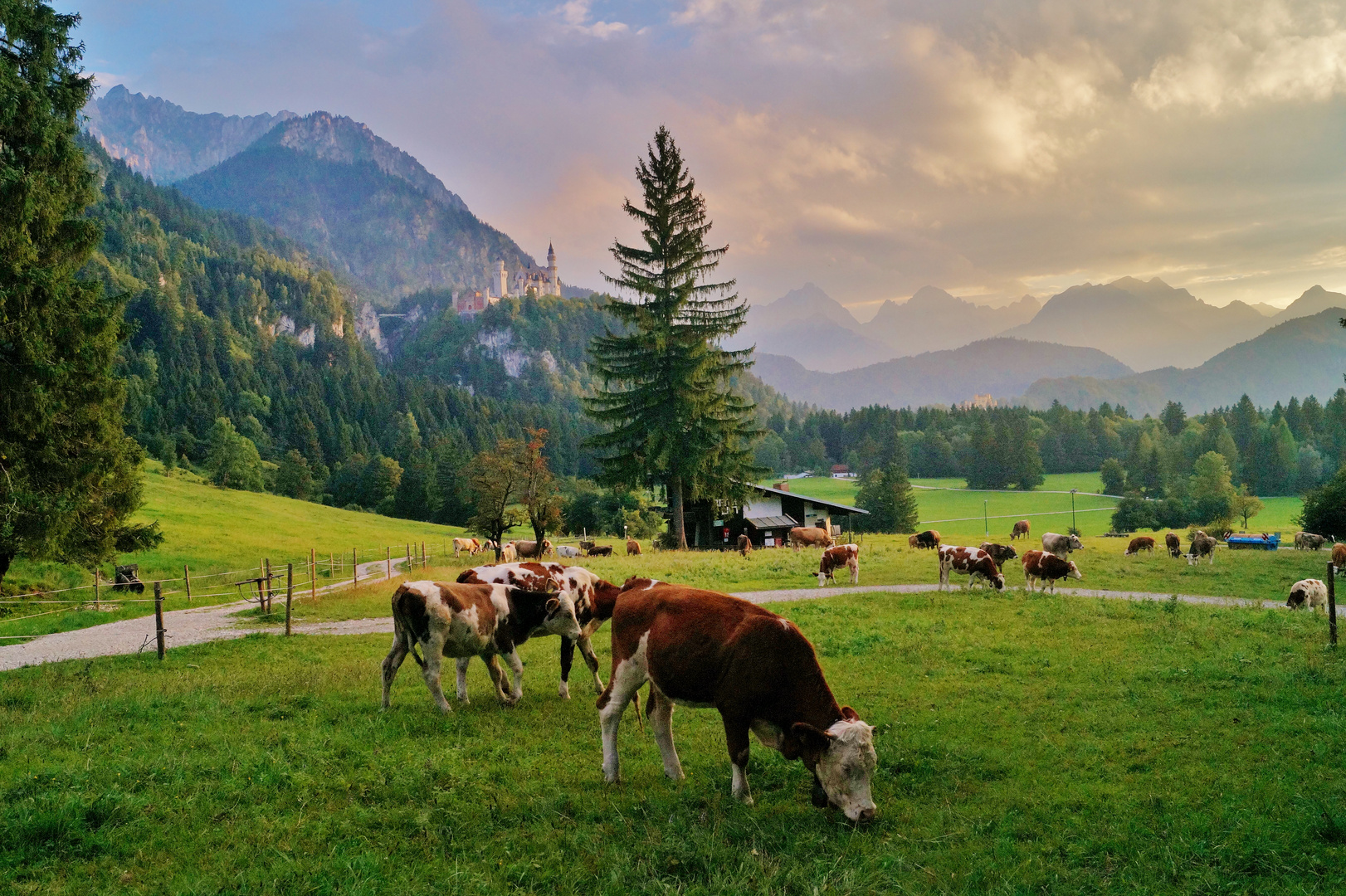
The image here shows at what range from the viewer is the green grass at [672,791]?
5656 mm

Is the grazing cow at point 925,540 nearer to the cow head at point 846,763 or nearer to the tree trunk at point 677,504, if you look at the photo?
the tree trunk at point 677,504

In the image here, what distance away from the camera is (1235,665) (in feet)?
39.1

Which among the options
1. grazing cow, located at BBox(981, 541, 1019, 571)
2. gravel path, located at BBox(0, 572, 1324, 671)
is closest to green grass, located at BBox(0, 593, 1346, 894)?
gravel path, located at BBox(0, 572, 1324, 671)

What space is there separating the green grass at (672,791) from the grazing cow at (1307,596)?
9.38 metres

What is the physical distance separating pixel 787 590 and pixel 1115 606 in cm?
1004

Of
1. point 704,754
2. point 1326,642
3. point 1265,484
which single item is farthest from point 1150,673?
point 1265,484

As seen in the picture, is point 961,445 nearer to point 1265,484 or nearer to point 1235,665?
point 1265,484

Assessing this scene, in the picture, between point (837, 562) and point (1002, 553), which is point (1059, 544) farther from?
point (837, 562)

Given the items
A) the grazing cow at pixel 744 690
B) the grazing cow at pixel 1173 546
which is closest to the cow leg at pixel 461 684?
the grazing cow at pixel 744 690

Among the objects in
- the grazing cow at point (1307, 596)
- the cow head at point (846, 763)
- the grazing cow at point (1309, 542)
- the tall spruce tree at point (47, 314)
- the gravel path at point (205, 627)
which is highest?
the tall spruce tree at point (47, 314)

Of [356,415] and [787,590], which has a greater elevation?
[356,415]

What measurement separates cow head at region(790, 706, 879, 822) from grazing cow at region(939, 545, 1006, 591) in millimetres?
18856

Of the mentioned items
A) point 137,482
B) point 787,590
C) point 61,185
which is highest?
point 61,185

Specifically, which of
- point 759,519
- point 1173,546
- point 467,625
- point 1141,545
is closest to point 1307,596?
point 467,625
